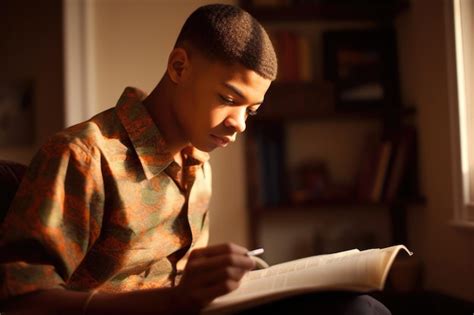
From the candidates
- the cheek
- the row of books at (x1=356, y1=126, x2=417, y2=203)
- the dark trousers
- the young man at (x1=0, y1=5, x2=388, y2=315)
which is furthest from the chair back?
the row of books at (x1=356, y1=126, x2=417, y2=203)

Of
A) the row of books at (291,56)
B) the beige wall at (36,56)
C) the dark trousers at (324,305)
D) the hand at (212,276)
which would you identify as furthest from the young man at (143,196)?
the beige wall at (36,56)

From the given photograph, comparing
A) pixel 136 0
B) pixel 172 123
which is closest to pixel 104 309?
pixel 172 123

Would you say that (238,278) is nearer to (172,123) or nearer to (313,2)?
(172,123)

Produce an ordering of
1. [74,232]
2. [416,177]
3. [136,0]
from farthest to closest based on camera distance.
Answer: [136,0]
[416,177]
[74,232]

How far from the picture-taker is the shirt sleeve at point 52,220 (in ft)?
2.08

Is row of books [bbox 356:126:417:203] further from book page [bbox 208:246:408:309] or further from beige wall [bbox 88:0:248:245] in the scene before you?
book page [bbox 208:246:408:309]

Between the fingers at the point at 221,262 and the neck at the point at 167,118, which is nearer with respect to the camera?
the fingers at the point at 221,262

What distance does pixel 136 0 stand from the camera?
6.89ft

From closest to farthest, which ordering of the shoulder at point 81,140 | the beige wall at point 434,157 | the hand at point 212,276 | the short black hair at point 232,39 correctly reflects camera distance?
the hand at point 212,276 → the shoulder at point 81,140 → the short black hair at point 232,39 → the beige wall at point 434,157

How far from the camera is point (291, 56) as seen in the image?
6.78ft

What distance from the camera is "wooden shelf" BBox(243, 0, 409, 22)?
204 centimetres

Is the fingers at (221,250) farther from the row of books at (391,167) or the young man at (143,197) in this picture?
the row of books at (391,167)

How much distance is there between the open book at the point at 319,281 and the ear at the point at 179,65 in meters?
0.40

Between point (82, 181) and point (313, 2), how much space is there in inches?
66.2
